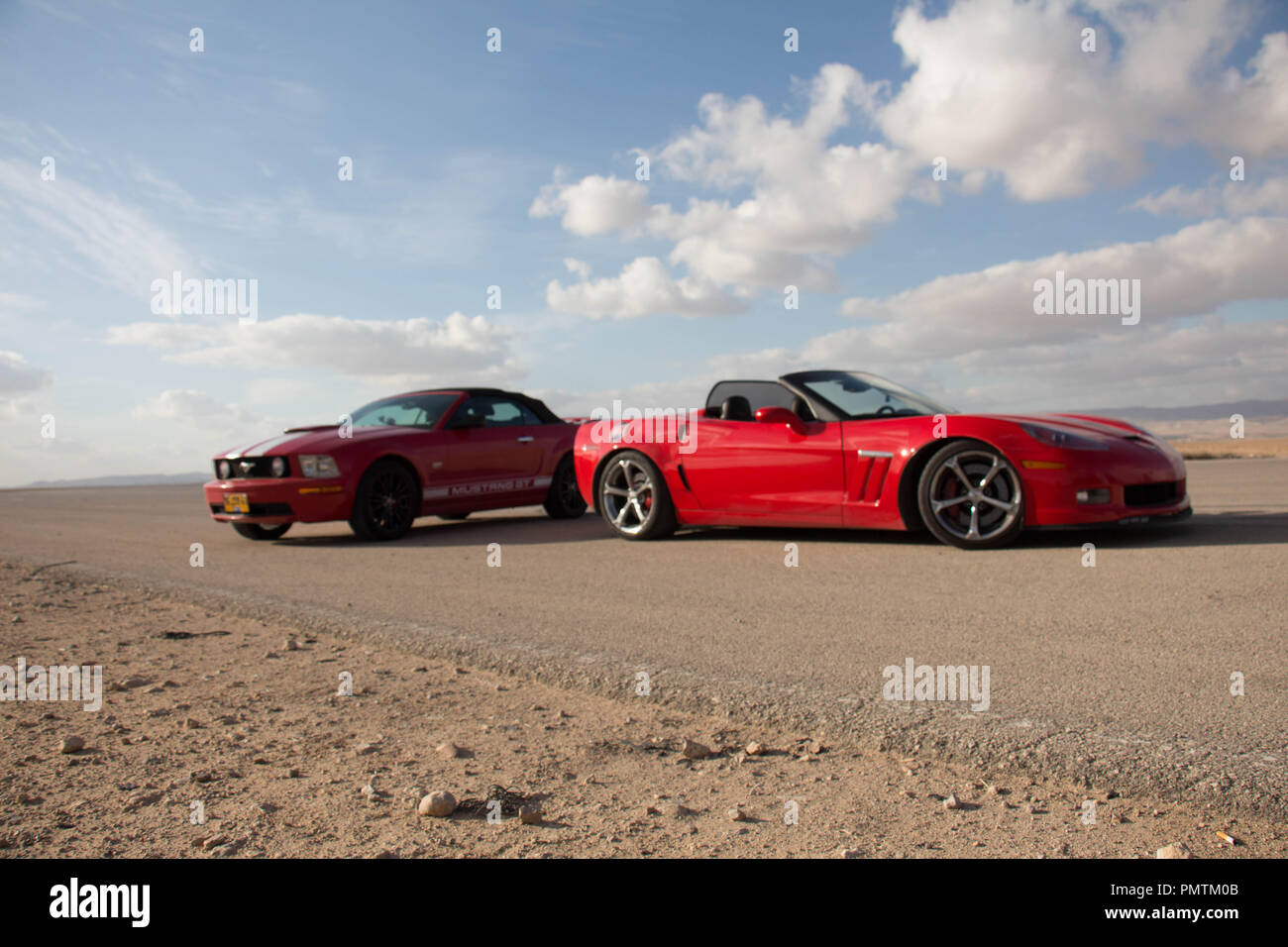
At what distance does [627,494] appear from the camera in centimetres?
809

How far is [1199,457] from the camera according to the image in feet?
63.3

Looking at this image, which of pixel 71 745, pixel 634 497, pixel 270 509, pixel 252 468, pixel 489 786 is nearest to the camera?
pixel 489 786

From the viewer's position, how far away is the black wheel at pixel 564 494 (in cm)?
1054

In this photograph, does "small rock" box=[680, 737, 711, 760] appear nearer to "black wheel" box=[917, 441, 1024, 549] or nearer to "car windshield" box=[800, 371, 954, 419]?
"black wheel" box=[917, 441, 1024, 549]

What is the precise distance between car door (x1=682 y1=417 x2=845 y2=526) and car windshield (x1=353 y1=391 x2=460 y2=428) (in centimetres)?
348

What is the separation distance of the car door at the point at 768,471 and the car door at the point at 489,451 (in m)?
3.08

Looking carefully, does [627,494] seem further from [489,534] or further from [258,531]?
[258,531]

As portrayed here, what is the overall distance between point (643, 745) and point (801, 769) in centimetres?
51

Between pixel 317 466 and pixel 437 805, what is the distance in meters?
7.07

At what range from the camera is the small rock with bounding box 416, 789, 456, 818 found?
2.35m

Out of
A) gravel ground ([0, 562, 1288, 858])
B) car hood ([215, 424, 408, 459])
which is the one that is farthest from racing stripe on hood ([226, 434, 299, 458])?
gravel ground ([0, 562, 1288, 858])

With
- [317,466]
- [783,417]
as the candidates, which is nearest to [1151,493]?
[783,417]

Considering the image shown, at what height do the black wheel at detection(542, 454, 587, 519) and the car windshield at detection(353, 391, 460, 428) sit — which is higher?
the car windshield at detection(353, 391, 460, 428)
